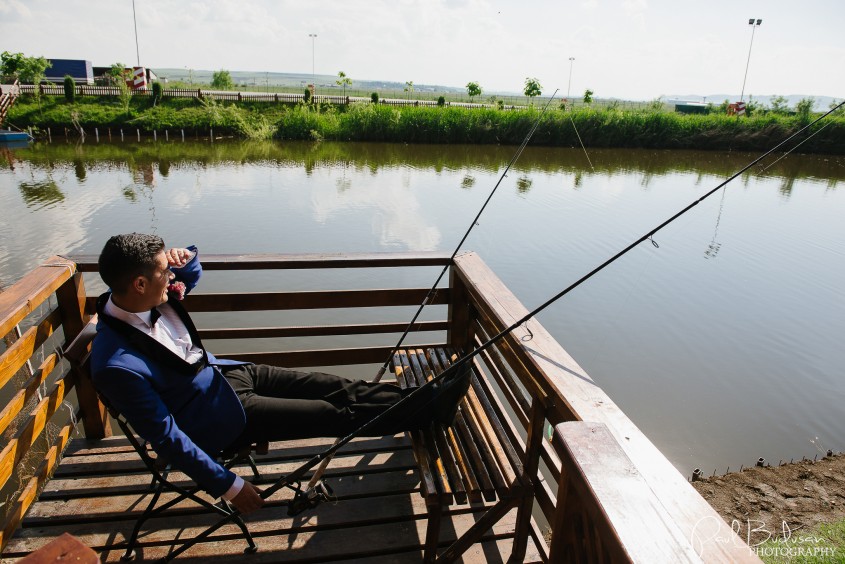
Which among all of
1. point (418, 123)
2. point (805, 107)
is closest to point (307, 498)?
point (418, 123)

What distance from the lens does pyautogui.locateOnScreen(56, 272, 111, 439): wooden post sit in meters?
2.78

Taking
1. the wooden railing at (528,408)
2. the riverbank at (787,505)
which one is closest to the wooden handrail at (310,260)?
the wooden railing at (528,408)

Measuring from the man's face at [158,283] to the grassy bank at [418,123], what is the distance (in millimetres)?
26602

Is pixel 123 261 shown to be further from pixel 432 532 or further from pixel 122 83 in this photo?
pixel 122 83

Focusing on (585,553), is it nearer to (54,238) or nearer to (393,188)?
(54,238)

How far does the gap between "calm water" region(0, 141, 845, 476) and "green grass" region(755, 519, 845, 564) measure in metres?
1.35

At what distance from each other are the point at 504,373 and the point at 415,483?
30.9 inches

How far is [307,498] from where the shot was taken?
226 cm

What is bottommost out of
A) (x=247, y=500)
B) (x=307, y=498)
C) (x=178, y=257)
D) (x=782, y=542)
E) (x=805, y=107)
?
Answer: (x=782, y=542)

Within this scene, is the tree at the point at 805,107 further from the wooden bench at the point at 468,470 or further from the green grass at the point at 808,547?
the wooden bench at the point at 468,470

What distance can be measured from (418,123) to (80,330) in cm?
2704

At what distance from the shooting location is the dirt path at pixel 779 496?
391cm

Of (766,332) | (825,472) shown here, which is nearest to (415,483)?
(825,472)

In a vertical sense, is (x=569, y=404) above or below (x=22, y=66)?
Answer: below
